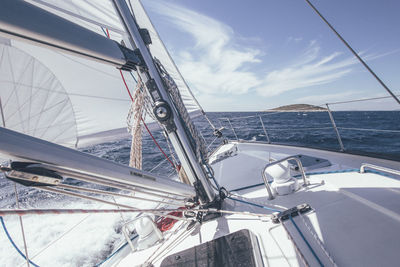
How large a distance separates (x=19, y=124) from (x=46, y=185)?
1.33m

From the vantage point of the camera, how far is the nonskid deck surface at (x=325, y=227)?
1059mm

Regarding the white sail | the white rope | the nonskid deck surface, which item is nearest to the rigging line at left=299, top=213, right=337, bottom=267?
the nonskid deck surface

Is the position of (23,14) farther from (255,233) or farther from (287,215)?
(287,215)

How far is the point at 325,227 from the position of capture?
1.27 metres

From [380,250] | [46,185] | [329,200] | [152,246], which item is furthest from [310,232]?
[46,185]

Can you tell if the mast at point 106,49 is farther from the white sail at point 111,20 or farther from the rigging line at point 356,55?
the rigging line at point 356,55

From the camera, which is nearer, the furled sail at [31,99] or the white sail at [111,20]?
the furled sail at [31,99]

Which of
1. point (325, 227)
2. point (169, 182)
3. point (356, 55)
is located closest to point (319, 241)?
point (325, 227)

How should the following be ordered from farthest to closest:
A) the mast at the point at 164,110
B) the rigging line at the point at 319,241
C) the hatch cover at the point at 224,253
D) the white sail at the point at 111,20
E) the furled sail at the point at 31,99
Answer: the white sail at the point at 111,20 < the furled sail at the point at 31,99 < the mast at the point at 164,110 < the hatch cover at the point at 224,253 < the rigging line at the point at 319,241

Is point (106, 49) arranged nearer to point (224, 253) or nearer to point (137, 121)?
point (137, 121)

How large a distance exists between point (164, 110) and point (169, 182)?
0.55 meters

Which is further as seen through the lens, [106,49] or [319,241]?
[319,241]

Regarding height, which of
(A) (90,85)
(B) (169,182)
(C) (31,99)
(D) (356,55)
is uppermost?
(A) (90,85)

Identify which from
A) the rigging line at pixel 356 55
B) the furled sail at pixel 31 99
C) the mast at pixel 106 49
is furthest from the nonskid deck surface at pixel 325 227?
the furled sail at pixel 31 99
